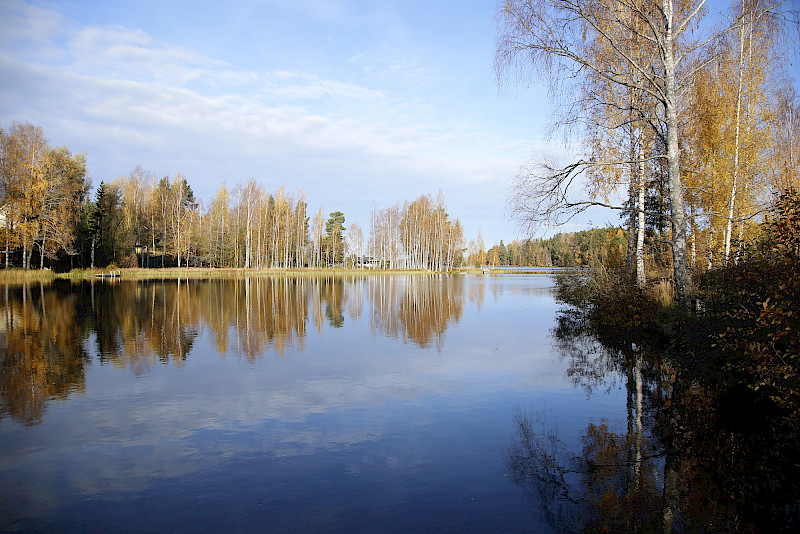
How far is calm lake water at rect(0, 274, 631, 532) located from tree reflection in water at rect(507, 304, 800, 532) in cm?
21

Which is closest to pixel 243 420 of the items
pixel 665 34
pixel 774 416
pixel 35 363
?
pixel 35 363

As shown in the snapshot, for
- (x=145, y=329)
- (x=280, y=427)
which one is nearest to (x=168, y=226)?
(x=145, y=329)

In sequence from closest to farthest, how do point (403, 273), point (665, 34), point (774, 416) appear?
point (774, 416) < point (665, 34) < point (403, 273)

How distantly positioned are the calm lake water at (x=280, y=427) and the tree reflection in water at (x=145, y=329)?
10 centimetres

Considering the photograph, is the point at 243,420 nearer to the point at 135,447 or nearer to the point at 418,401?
the point at 135,447

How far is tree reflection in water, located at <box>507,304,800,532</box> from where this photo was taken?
4.26 m

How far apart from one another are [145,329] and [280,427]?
10.6 metres

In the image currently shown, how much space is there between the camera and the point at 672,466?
5223 millimetres

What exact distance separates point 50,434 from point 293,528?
4152 millimetres

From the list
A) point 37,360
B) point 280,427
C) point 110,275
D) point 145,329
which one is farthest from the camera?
point 110,275

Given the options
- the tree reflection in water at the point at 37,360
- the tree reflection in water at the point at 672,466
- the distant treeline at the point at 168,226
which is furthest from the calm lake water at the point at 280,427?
the distant treeline at the point at 168,226

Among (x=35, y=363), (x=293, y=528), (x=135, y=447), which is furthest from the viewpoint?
(x=35, y=363)

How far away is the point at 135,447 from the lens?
5.98 meters

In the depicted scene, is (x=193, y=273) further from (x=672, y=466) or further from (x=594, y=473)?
(x=672, y=466)
